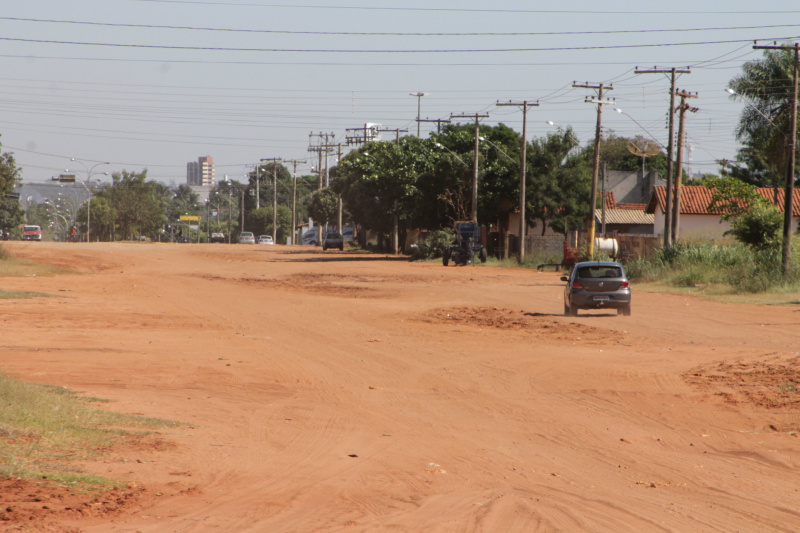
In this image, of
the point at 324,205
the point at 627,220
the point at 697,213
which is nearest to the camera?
the point at 697,213

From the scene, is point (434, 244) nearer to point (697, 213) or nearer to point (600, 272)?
point (697, 213)

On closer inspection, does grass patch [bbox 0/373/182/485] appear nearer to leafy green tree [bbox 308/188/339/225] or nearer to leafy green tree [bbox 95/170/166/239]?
leafy green tree [bbox 308/188/339/225]

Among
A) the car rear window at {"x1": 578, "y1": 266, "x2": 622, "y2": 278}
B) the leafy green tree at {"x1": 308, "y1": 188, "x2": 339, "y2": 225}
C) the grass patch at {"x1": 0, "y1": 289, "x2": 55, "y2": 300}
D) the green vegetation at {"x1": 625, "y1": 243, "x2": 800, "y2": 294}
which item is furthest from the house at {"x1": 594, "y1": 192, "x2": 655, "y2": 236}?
the grass patch at {"x1": 0, "y1": 289, "x2": 55, "y2": 300}

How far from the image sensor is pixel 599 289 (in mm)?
23656

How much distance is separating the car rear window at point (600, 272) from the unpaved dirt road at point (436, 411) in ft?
3.90

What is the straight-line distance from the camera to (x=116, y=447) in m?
8.51

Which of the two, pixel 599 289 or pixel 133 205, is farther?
pixel 133 205

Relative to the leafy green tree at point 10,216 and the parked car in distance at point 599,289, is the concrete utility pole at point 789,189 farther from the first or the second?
the leafy green tree at point 10,216

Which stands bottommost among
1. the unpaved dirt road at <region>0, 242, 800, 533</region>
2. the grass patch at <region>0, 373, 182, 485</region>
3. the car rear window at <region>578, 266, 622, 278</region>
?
the unpaved dirt road at <region>0, 242, 800, 533</region>

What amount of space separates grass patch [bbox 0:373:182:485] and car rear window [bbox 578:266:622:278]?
51.6 ft

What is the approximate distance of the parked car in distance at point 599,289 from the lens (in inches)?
931

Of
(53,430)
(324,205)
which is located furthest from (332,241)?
(53,430)

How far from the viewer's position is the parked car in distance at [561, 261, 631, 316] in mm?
23641

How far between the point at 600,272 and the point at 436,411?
13.6 meters
